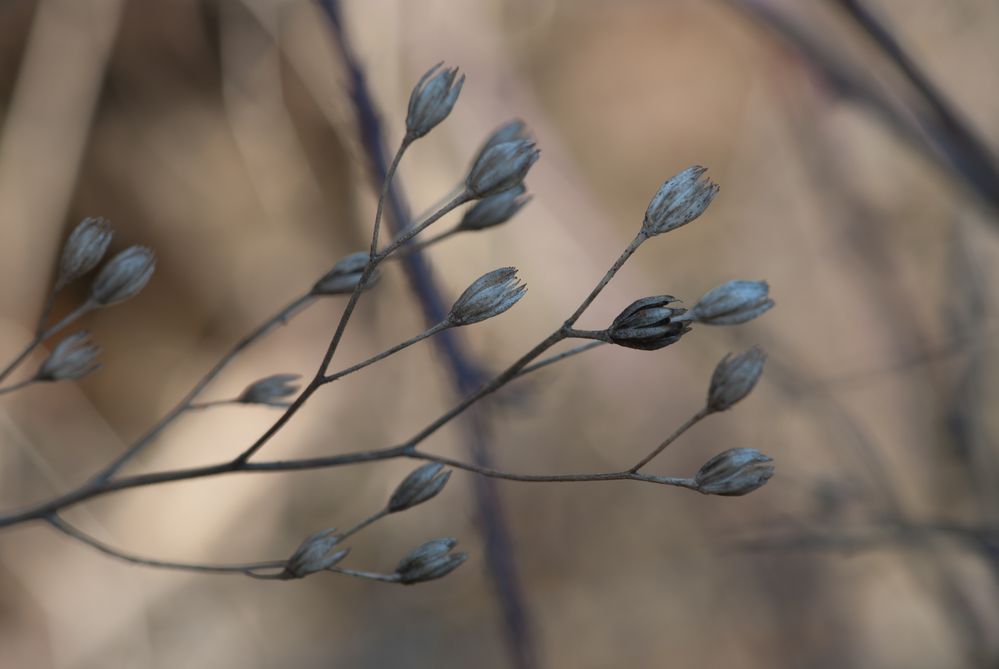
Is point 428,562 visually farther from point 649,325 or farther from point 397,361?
point 397,361

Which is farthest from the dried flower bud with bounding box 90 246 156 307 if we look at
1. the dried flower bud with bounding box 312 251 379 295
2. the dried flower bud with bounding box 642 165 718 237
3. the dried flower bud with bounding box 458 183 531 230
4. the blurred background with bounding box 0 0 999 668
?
the blurred background with bounding box 0 0 999 668

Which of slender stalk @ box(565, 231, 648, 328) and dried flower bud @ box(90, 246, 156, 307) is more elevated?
dried flower bud @ box(90, 246, 156, 307)

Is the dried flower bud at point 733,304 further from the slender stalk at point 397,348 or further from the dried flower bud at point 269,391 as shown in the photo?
the dried flower bud at point 269,391

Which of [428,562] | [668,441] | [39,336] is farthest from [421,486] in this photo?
→ [39,336]

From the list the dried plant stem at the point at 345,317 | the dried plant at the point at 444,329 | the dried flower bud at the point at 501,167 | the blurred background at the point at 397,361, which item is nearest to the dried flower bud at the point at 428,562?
the dried plant at the point at 444,329

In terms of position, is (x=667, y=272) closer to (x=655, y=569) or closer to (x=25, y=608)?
(x=655, y=569)

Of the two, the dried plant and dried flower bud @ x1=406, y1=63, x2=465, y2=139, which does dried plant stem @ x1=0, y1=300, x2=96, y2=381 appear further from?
dried flower bud @ x1=406, y1=63, x2=465, y2=139

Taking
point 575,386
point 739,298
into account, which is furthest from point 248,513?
point 739,298
